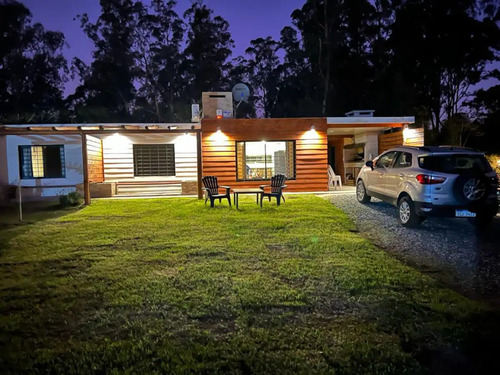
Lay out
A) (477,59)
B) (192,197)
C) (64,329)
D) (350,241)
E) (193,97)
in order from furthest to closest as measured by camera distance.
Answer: (193,97) < (477,59) < (192,197) < (350,241) < (64,329)

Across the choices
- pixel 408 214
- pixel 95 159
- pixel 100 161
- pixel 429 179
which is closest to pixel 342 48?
pixel 100 161

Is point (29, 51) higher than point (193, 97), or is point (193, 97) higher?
point (29, 51)

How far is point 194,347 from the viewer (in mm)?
2805

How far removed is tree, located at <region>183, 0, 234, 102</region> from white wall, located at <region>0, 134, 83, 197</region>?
17742mm

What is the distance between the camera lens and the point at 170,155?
14883 mm

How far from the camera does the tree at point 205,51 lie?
102ft

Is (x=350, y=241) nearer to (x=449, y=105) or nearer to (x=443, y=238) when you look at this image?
(x=443, y=238)

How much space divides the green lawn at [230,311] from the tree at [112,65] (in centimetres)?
2628

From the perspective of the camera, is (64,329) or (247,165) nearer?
(64,329)

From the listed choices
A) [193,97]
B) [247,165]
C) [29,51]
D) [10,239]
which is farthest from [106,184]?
[29,51]

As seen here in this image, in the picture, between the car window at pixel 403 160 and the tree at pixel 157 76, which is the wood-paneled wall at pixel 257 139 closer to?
the car window at pixel 403 160

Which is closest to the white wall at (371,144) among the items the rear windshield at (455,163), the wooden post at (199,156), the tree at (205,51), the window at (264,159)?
the window at (264,159)

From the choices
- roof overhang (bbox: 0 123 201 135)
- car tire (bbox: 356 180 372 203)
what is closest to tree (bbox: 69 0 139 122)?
roof overhang (bbox: 0 123 201 135)

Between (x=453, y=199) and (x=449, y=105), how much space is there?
2402cm
